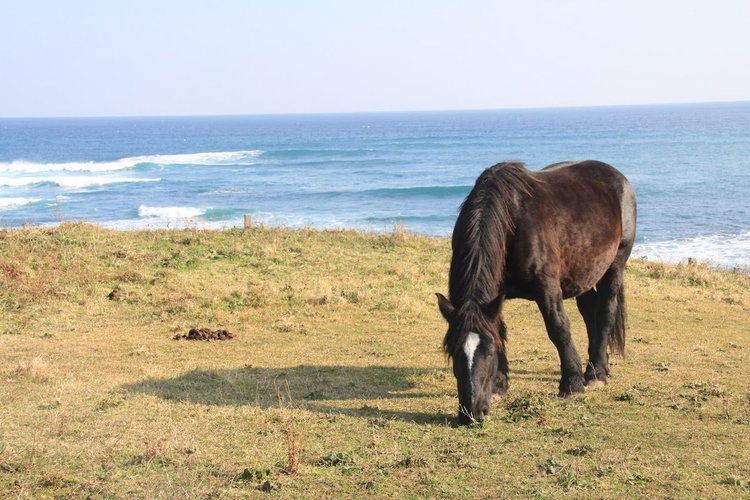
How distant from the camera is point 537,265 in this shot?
8266 millimetres

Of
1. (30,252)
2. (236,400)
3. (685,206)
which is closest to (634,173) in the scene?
(685,206)

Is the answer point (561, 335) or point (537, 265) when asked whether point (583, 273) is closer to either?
point (561, 335)

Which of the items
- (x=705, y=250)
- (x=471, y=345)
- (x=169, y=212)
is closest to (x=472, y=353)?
(x=471, y=345)

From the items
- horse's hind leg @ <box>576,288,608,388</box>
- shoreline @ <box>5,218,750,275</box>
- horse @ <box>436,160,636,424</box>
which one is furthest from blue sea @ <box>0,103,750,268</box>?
horse @ <box>436,160,636,424</box>

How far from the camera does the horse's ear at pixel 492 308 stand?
755 centimetres

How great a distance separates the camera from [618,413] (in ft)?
26.1

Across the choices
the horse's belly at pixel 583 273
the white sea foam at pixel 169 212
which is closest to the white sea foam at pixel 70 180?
the white sea foam at pixel 169 212

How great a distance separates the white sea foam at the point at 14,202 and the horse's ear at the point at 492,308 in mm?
43023

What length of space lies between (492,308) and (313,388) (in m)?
2.85

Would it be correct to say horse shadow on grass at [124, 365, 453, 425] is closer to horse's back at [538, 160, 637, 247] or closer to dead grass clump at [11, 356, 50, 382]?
dead grass clump at [11, 356, 50, 382]

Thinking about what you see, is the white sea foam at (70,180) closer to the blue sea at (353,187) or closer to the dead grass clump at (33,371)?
the blue sea at (353,187)

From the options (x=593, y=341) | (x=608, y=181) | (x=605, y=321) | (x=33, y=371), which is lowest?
(x=33, y=371)

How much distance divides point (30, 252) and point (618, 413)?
13.4m

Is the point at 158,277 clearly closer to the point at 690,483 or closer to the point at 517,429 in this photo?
the point at 517,429
